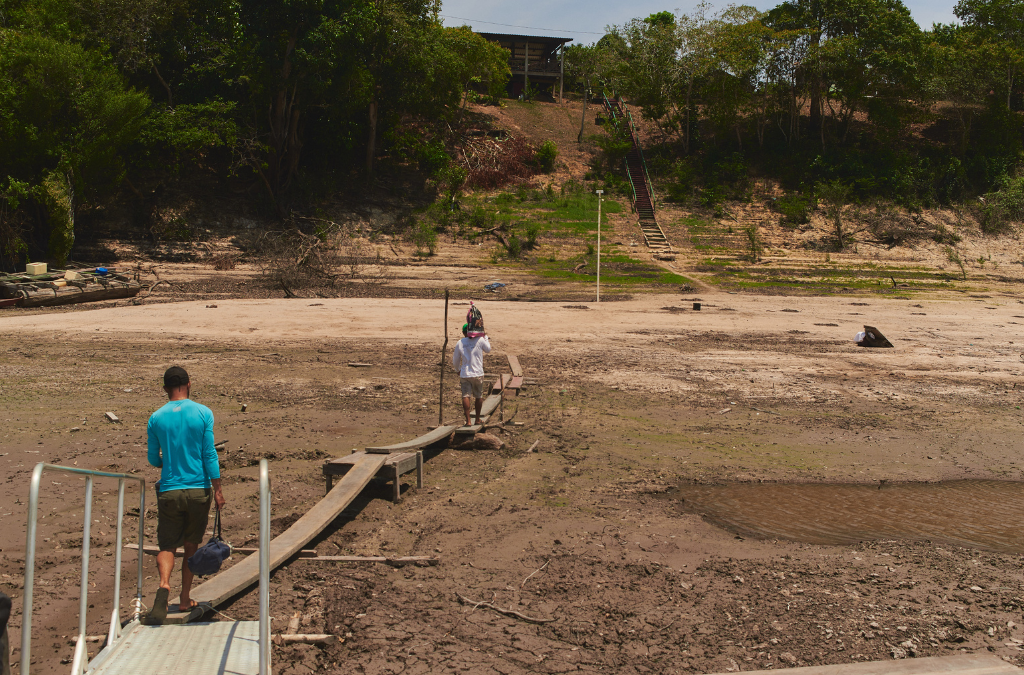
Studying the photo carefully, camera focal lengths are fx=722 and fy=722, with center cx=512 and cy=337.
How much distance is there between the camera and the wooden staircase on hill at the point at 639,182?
33972 millimetres

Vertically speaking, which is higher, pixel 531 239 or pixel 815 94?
pixel 815 94

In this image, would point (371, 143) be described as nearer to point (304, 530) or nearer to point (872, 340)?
point (872, 340)

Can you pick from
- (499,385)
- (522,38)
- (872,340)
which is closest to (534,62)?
(522,38)

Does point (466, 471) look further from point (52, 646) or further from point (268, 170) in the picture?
point (268, 170)

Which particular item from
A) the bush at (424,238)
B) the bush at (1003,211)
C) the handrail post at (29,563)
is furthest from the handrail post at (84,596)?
the bush at (1003,211)

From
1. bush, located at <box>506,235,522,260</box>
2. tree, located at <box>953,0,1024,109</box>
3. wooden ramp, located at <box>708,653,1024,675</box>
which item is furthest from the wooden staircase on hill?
wooden ramp, located at <box>708,653,1024,675</box>

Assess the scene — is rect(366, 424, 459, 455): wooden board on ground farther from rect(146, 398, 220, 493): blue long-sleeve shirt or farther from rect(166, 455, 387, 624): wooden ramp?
rect(146, 398, 220, 493): blue long-sleeve shirt

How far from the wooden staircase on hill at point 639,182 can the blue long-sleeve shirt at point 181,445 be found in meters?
29.4

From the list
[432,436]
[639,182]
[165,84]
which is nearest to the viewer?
[432,436]

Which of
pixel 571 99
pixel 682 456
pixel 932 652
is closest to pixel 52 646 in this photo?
pixel 932 652

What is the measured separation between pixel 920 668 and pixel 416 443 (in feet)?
17.9

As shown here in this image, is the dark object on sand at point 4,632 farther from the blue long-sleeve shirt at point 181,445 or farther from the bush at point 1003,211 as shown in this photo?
the bush at point 1003,211

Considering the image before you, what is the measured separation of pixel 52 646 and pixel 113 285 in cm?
2031

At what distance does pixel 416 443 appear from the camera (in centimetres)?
845
